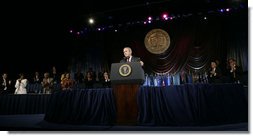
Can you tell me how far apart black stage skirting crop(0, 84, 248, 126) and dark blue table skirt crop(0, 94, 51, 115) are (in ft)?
9.94

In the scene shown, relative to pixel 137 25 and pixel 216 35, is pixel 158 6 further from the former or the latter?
pixel 216 35

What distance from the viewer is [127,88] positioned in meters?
3.69

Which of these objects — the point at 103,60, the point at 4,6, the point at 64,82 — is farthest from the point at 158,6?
the point at 4,6

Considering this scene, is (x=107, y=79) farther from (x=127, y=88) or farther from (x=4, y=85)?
(x=127, y=88)

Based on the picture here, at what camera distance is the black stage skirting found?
3.56 m

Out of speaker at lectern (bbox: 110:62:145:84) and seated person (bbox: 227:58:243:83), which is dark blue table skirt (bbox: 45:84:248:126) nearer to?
speaker at lectern (bbox: 110:62:145:84)

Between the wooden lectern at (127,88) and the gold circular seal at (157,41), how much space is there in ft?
17.7

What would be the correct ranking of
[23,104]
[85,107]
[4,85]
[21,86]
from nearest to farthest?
[85,107] < [23,104] < [21,86] < [4,85]

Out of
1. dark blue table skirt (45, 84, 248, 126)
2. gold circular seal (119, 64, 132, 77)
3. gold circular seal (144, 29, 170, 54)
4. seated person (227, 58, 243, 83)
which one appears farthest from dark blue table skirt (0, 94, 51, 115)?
seated person (227, 58, 243, 83)

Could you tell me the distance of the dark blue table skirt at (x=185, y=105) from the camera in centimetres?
355

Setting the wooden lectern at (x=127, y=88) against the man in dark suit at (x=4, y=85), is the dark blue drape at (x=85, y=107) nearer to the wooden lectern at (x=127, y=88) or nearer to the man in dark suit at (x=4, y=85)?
the wooden lectern at (x=127, y=88)

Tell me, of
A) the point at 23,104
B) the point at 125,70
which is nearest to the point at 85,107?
the point at 125,70

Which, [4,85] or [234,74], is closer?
[234,74]

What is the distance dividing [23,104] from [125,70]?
14.1ft
